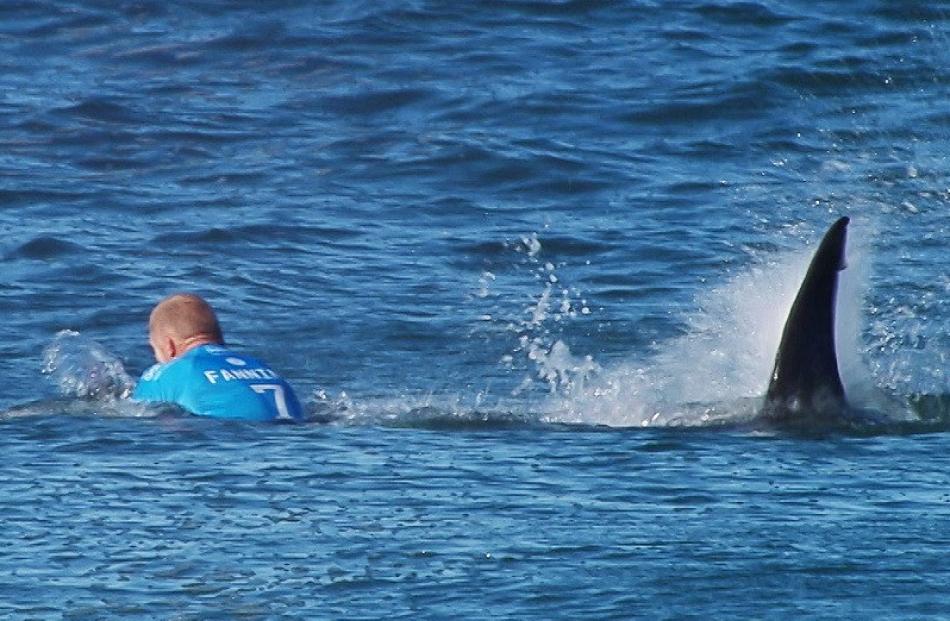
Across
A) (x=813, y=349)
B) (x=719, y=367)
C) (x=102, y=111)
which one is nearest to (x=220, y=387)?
(x=813, y=349)

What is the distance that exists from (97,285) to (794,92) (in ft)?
26.4

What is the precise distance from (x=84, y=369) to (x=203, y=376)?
1880 mm

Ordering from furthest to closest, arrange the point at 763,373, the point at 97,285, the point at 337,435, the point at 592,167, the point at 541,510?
1. the point at 592,167
2. the point at 97,285
3. the point at 763,373
4. the point at 337,435
5. the point at 541,510

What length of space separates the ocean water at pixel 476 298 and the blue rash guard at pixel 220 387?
194 millimetres

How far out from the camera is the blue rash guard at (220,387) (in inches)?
431

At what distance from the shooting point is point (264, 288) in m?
15.4

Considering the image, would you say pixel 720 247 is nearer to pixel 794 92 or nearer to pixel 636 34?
pixel 794 92

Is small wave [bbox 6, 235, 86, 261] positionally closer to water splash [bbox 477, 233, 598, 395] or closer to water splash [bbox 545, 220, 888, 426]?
water splash [bbox 477, 233, 598, 395]

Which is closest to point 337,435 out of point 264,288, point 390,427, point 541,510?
point 390,427

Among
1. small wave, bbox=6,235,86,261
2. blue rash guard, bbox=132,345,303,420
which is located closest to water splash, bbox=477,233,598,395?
blue rash guard, bbox=132,345,303,420

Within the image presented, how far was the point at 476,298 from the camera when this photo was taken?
49.8 feet

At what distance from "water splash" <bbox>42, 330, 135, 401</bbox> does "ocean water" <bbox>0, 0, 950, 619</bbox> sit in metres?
0.04

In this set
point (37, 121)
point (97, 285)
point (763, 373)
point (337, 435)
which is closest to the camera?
point (337, 435)

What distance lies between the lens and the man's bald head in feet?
37.3
